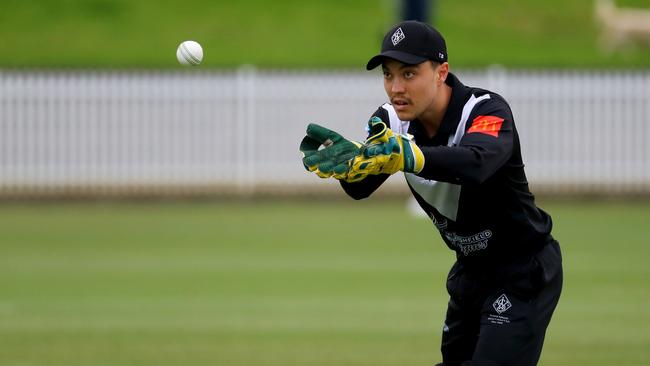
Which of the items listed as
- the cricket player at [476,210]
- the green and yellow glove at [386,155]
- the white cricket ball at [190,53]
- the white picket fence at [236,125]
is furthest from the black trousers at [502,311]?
the white picket fence at [236,125]

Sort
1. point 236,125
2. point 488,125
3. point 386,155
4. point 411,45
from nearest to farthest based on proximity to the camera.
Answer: point 386,155
point 488,125
point 411,45
point 236,125

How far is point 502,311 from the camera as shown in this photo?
581cm

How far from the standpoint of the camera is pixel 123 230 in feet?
55.3

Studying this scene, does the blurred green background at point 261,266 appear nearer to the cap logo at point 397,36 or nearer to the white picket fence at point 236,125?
the white picket fence at point 236,125

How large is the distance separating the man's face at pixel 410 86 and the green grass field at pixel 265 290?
336 centimetres

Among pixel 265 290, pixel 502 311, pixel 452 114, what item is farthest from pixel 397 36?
pixel 265 290

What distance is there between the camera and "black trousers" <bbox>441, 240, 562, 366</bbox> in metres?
5.73

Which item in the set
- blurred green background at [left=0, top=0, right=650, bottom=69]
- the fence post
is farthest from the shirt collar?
blurred green background at [left=0, top=0, right=650, bottom=69]

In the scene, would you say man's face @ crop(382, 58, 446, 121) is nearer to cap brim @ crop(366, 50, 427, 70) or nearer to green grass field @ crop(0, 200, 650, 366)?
cap brim @ crop(366, 50, 427, 70)

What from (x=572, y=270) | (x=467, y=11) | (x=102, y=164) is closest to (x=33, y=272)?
(x=572, y=270)

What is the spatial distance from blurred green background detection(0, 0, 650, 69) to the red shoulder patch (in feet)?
59.6

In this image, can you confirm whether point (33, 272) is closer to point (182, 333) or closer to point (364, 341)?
point (182, 333)

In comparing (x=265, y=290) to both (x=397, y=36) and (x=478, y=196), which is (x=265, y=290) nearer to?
(x=478, y=196)

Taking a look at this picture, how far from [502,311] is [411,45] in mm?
1372
